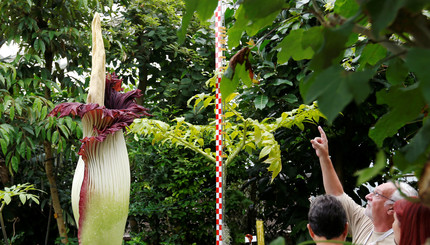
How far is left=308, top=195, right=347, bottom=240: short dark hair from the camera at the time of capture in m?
1.18

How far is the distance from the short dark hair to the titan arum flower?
0.65 m

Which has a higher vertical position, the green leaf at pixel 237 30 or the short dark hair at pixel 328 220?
the green leaf at pixel 237 30

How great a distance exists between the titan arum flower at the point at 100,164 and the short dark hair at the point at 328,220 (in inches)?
25.6

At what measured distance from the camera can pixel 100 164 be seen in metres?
1.49

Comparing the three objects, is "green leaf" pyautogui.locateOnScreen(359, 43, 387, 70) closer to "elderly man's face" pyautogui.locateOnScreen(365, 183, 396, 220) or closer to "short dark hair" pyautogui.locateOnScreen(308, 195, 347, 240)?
"short dark hair" pyautogui.locateOnScreen(308, 195, 347, 240)

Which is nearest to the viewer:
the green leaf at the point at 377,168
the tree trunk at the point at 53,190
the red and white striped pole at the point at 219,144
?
the green leaf at the point at 377,168

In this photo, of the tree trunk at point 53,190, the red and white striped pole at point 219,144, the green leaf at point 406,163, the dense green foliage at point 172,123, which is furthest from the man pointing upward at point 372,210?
the tree trunk at point 53,190

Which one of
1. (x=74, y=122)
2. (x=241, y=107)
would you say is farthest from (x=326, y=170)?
(x=74, y=122)

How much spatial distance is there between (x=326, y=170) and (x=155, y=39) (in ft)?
7.89

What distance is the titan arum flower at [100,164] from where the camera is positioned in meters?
1.44

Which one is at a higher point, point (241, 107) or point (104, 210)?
point (241, 107)

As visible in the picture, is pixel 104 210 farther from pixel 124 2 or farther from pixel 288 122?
pixel 124 2

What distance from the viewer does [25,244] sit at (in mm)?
3371

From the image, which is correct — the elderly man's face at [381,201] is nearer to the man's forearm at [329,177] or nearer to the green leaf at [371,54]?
the man's forearm at [329,177]
